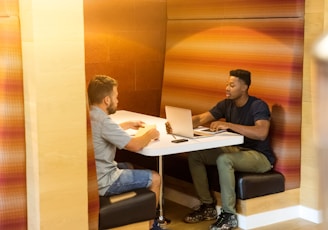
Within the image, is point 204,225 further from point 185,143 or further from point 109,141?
point 109,141

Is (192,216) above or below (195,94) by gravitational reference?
below

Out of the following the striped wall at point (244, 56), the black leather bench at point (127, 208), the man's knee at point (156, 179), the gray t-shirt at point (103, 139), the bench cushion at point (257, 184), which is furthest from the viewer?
the striped wall at point (244, 56)

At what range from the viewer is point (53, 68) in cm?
276

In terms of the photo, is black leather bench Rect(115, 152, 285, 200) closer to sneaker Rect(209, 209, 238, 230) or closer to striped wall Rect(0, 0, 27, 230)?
sneaker Rect(209, 209, 238, 230)

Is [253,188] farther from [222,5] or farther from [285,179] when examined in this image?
[222,5]

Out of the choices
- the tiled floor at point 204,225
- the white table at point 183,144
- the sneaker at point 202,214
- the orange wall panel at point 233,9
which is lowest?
the tiled floor at point 204,225

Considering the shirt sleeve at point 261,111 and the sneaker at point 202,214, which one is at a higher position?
the shirt sleeve at point 261,111

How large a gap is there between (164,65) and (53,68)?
8.70ft

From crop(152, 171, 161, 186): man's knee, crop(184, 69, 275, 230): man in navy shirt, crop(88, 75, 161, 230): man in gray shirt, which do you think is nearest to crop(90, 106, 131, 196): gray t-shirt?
crop(88, 75, 161, 230): man in gray shirt

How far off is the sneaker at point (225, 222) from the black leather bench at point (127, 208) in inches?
29.4

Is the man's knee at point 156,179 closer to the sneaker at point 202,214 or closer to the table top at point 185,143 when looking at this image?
the table top at point 185,143

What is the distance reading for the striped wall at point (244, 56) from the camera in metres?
4.12

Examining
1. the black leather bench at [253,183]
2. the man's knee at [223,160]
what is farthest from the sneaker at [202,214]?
the man's knee at [223,160]

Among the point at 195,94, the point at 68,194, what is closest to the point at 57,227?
the point at 68,194
